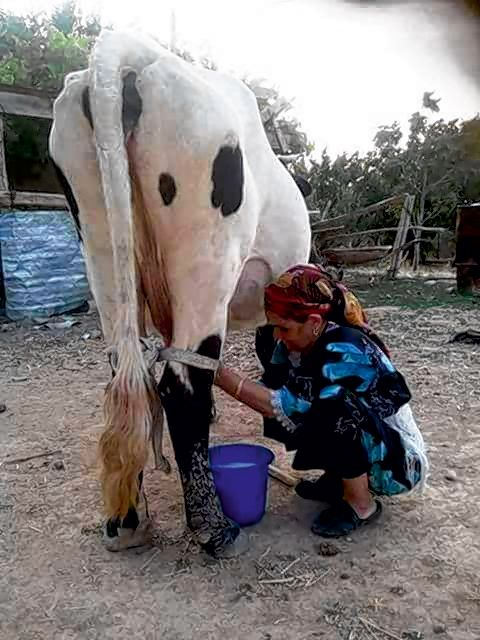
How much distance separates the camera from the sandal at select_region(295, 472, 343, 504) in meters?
2.20

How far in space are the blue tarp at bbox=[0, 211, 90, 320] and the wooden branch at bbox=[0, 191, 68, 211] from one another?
108 mm

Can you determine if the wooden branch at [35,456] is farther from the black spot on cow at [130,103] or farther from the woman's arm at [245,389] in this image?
the black spot on cow at [130,103]

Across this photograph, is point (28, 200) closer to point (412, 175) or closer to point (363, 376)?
point (363, 376)

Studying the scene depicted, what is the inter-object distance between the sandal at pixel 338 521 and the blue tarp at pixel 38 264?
453 cm

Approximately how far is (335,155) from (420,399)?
1243 centimetres

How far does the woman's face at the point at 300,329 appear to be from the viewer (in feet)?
6.61

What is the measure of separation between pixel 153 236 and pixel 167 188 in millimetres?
168

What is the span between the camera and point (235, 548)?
1.92 metres

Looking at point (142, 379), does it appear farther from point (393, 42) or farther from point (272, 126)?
point (272, 126)

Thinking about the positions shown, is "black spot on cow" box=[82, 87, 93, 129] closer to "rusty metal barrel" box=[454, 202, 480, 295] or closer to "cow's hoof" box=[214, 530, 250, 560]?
"cow's hoof" box=[214, 530, 250, 560]

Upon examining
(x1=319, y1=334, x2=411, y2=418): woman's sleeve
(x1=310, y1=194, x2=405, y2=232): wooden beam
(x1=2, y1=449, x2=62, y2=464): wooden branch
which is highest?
A: (x1=310, y1=194, x2=405, y2=232): wooden beam

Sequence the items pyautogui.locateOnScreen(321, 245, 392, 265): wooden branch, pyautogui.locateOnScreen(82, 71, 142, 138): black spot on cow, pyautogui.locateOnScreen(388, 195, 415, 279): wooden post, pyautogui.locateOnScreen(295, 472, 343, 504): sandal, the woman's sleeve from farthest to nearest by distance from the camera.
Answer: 1. pyautogui.locateOnScreen(388, 195, 415, 279): wooden post
2. pyautogui.locateOnScreen(321, 245, 392, 265): wooden branch
3. pyautogui.locateOnScreen(295, 472, 343, 504): sandal
4. the woman's sleeve
5. pyautogui.locateOnScreen(82, 71, 142, 138): black spot on cow

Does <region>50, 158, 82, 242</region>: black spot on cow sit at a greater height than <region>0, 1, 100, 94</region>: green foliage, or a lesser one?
lesser

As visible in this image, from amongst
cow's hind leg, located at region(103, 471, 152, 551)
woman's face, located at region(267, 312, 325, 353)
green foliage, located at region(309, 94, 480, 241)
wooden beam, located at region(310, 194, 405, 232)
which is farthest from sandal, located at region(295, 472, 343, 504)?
green foliage, located at region(309, 94, 480, 241)
